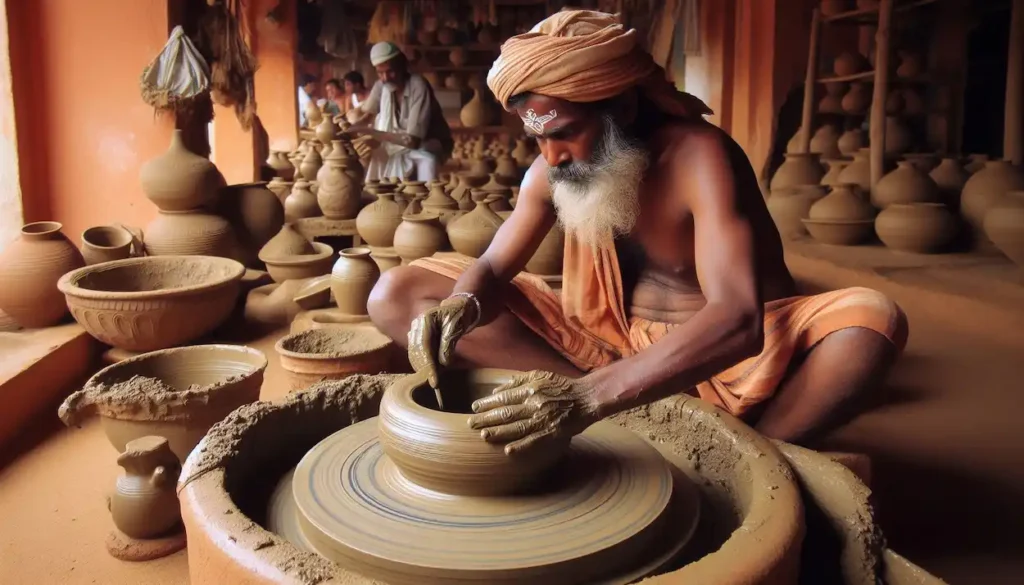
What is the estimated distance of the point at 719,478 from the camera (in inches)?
73.5

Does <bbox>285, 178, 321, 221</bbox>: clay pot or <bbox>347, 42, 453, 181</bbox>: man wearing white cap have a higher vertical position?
<bbox>347, 42, 453, 181</bbox>: man wearing white cap

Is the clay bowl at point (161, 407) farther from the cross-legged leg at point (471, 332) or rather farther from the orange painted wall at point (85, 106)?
the orange painted wall at point (85, 106)

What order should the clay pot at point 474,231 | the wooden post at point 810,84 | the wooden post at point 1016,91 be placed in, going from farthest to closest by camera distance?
the wooden post at point 810,84 → the wooden post at point 1016,91 → the clay pot at point 474,231

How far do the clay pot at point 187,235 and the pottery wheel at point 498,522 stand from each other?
3.50 metres

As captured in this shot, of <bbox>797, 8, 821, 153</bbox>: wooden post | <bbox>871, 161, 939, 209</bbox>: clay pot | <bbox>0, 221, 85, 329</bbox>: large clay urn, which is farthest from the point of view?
<bbox>797, 8, 821, 153</bbox>: wooden post

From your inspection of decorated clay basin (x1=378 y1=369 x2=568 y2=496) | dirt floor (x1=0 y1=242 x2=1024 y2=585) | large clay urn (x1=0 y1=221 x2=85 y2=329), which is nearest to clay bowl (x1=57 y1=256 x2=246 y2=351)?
large clay urn (x1=0 y1=221 x2=85 y2=329)

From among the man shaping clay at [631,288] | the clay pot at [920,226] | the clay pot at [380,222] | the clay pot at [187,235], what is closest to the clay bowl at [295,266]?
the clay pot at [187,235]

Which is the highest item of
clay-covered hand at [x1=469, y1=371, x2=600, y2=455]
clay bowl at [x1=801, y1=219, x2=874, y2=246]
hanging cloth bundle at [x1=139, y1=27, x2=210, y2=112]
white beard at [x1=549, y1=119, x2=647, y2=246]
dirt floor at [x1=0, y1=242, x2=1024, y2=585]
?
hanging cloth bundle at [x1=139, y1=27, x2=210, y2=112]

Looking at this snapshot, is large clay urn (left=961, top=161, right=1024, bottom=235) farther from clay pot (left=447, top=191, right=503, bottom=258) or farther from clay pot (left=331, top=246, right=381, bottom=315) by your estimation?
clay pot (left=331, top=246, right=381, bottom=315)

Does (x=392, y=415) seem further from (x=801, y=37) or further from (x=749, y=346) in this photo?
(x=801, y=37)

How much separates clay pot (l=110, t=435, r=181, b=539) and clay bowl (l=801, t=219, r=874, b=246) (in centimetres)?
445

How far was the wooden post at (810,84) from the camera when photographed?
22.0 ft

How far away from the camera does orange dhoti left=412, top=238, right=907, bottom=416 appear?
7.20ft

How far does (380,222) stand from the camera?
17.9 feet
